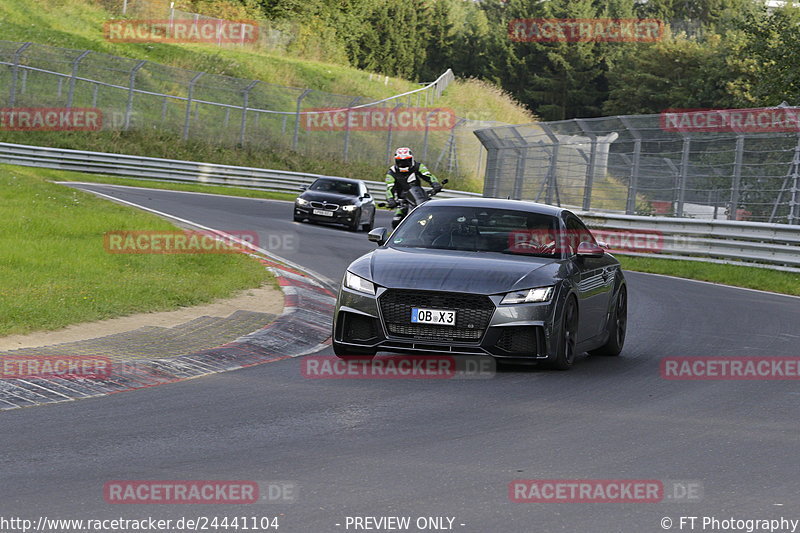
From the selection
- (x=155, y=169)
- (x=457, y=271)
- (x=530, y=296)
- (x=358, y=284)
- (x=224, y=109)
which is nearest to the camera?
(x=530, y=296)

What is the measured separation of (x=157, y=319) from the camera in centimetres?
1156

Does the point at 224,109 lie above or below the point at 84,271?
above

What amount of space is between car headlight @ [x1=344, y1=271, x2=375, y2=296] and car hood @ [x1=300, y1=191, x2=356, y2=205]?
1956cm

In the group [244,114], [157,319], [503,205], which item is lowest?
[157,319]

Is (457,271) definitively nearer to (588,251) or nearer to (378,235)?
(378,235)

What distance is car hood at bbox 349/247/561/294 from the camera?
377 inches

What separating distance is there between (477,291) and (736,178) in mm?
16268

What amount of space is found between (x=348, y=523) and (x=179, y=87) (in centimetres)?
4752

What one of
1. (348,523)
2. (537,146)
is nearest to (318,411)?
(348,523)

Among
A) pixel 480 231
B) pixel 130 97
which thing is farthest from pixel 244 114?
pixel 480 231

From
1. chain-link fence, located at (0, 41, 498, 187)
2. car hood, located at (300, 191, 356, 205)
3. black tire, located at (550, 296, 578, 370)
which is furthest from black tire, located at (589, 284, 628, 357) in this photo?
chain-link fence, located at (0, 41, 498, 187)

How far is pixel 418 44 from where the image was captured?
105125mm

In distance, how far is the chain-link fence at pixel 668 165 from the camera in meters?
23.7

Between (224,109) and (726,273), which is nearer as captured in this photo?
(726,273)
